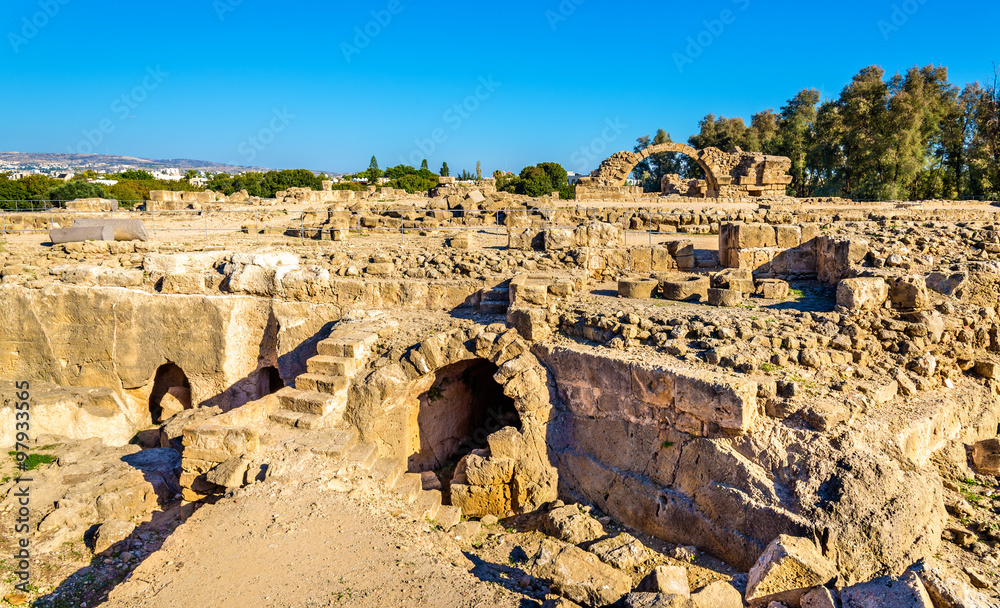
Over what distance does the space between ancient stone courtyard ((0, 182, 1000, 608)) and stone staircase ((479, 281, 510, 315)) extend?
4 cm

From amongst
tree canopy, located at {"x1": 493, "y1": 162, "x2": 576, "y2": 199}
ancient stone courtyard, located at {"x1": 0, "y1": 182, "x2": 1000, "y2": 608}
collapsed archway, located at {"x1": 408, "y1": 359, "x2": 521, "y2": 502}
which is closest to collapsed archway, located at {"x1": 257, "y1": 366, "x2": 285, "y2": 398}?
ancient stone courtyard, located at {"x1": 0, "y1": 182, "x2": 1000, "y2": 608}

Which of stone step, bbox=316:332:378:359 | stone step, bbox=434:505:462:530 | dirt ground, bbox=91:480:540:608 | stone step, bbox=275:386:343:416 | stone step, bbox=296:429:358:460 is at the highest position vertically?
stone step, bbox=316:332:378:359

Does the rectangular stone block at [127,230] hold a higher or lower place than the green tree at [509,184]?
lower

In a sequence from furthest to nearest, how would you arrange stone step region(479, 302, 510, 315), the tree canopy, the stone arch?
the tree canopy < the stone arch < stone step region(479, 302, 510, 315)

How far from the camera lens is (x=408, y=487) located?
20.6ft

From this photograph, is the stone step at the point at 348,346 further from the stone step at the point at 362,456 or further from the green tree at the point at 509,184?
the green tree at the point at 509,184

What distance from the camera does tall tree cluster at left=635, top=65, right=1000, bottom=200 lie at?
2112cm

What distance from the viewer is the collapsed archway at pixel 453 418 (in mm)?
7773

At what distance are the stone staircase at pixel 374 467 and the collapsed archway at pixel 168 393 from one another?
14.8ft

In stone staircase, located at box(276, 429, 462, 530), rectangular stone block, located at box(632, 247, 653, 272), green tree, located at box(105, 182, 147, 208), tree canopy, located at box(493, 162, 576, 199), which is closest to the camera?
stone staircase, located at box(276, 429, 462, 530)

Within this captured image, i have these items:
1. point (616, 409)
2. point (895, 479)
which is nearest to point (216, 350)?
point (616, 409)

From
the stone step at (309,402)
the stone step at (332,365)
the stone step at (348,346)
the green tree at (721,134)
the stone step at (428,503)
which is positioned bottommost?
the stone step at (428,503)

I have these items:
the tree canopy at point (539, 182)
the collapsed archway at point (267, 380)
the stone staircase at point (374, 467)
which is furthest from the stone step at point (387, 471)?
the tree canopy at point (539, 182)

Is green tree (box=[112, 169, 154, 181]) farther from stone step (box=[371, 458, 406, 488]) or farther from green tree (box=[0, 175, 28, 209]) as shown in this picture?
stone step (box=[371, 458, 406, 488])
